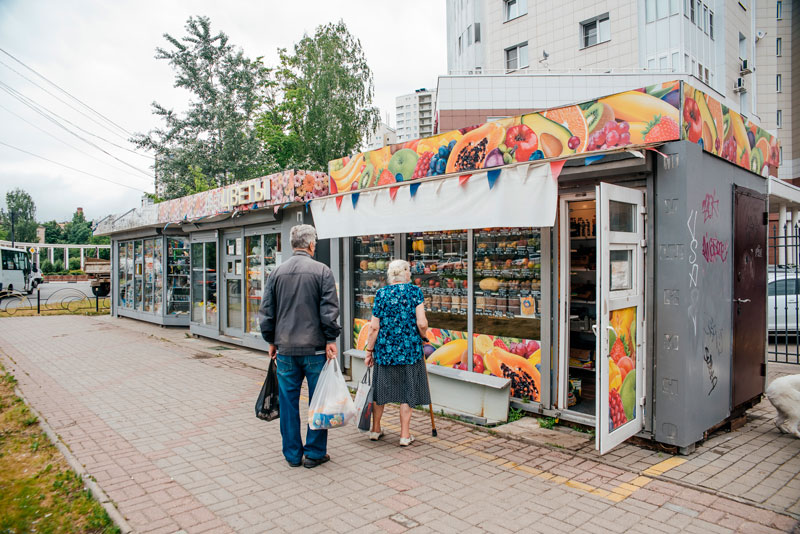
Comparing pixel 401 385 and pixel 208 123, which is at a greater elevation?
pixel 208 123

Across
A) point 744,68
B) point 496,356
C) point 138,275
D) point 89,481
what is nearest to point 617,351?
point 496,356

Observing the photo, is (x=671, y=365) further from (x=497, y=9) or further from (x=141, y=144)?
(x=141, y=144)

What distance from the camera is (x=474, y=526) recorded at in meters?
3.29

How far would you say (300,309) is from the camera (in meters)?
4.38

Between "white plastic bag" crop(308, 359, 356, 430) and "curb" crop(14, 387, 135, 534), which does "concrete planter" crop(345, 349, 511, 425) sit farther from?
"curb" crop(14, 387, 135, 534)

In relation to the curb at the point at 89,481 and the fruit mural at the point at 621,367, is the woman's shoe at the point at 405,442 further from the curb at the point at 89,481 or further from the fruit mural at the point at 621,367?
the curb at the point at 89,481

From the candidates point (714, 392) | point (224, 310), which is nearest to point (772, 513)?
point (714, 392)

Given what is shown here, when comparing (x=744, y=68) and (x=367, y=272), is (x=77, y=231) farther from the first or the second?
(x=367, y=272)

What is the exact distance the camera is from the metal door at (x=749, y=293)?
5.35m

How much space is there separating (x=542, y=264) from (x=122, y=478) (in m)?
4.43

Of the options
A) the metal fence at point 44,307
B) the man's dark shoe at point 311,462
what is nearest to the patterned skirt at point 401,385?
the man's dark shoe at point 311,462

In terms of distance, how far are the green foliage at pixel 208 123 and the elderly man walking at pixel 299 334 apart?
2471 cm

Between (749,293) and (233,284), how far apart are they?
9443 millimetres

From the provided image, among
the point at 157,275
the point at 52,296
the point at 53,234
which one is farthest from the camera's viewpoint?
the point at 53,234
